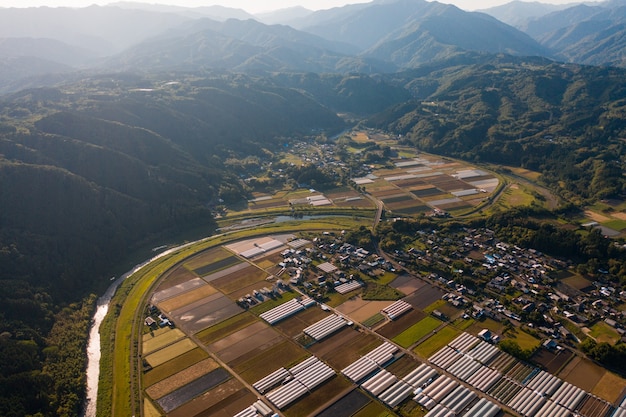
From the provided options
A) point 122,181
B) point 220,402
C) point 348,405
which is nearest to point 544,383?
point 348,405

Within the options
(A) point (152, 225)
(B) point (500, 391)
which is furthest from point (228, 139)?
(B) point (500, 391)

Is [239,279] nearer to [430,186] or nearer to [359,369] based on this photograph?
[359,369]

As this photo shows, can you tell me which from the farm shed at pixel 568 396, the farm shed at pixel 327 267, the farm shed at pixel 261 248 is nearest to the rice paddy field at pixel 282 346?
the farm shed at pixel 568 396

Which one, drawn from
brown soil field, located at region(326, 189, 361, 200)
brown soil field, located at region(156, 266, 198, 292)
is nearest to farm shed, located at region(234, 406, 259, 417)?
brown soil field, located at region(156, 266, 198, 292)

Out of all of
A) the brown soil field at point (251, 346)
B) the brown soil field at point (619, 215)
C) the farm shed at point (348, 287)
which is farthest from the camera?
the brown soil field at point (619, 215)

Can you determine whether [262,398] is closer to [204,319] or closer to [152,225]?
[204,319]

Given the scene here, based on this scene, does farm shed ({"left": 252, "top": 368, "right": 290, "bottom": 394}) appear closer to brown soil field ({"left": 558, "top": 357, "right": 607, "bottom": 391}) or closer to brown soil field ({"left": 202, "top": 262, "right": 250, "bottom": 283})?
brown soil field ({"left": 202, "top": 262, "right": 250, "bottom": 283})

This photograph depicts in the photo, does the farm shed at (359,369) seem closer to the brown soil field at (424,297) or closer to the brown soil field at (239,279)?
the brown soil field at (424,297)
